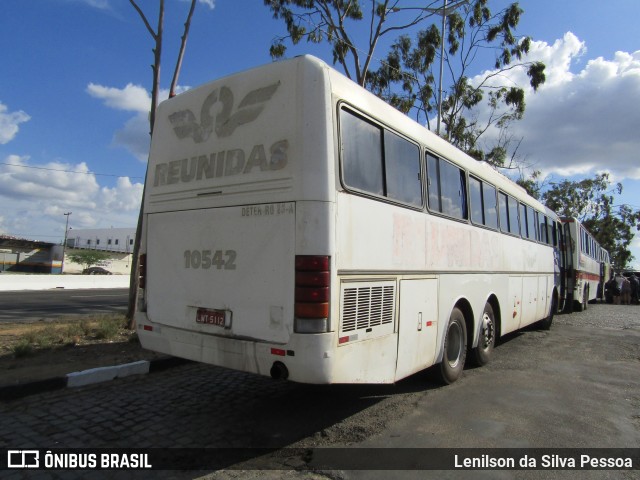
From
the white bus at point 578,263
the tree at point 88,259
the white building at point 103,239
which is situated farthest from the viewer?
the white building at point 103,239

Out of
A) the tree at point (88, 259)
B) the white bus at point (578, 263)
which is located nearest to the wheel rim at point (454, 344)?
the white bus at point (578, 263)

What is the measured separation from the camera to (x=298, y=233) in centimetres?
381

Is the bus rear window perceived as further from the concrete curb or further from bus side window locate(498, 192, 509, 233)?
the concrete curb

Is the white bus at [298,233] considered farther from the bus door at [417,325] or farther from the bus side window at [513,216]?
the bus side window at [513,216]

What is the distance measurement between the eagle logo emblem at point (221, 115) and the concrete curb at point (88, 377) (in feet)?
10.5

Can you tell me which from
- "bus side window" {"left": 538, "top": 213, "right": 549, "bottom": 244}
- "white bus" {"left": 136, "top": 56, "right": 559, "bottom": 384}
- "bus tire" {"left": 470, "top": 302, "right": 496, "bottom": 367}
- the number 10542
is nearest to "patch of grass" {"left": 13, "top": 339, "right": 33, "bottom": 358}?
"white bus" {"left": 136, "top": 56, "right": 559, "bottom": 384}

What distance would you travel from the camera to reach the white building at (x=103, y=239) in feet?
382

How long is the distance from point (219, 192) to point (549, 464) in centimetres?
383

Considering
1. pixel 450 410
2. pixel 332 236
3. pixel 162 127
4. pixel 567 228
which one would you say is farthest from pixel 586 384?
pixel 567 228

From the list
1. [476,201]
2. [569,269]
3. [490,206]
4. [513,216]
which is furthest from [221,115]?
[569,269]

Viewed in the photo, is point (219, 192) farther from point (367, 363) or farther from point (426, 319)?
point (426, 319)

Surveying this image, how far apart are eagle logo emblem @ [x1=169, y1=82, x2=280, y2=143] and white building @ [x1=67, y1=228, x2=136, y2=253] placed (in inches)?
4604

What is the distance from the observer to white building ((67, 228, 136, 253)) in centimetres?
11644

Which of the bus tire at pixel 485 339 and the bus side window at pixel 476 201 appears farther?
the bus tire at pixel 485 339
